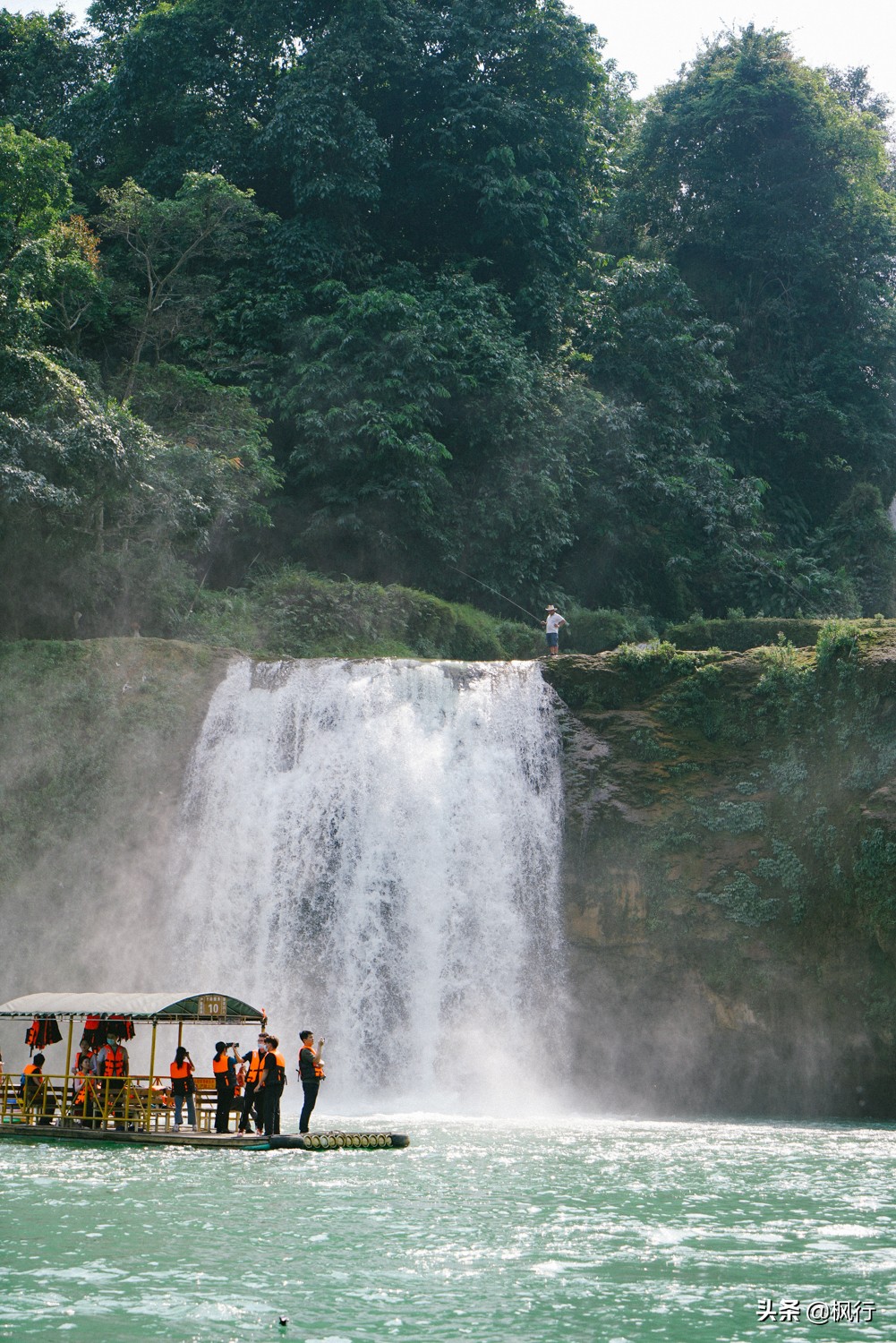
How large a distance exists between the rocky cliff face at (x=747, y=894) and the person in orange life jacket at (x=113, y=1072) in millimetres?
8225

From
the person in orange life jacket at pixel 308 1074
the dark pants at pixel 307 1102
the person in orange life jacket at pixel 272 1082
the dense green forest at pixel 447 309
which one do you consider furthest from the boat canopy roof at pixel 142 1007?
the dense green forest at pixel 447 309

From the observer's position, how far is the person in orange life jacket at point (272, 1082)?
1557 centimetres

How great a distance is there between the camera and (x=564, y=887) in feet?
76.9

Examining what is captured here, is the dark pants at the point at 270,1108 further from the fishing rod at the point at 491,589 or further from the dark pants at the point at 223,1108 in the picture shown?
the fishing rod at the point at 491,589

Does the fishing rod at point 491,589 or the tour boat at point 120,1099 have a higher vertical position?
the fishing rod at point 491,589

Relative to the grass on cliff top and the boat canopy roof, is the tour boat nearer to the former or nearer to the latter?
the boat canopy roof

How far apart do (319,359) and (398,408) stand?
8.51 ft

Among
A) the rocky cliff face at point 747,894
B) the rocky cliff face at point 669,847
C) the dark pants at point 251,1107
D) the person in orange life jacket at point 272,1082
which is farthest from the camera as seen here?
the rocky cliff face at point 669,847

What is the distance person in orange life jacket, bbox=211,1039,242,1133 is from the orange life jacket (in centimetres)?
121

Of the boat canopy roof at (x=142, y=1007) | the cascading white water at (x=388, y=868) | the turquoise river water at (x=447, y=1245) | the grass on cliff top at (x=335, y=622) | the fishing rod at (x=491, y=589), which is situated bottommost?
the turquoise river water at (x=447, y=1245)

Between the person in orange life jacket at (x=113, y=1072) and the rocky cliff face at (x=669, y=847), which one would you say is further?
the rocky cliff face at (x=669, y=847)

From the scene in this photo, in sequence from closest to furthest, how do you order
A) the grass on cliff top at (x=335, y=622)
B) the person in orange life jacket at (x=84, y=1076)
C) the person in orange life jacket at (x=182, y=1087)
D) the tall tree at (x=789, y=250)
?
the person in orange life jacket at (x=84, y=1076) → the person in orange life jacket at (x=182, y=1087) → the grass on cliff top at (x=335, y=622) → the tall tree at (x=789, y=250)

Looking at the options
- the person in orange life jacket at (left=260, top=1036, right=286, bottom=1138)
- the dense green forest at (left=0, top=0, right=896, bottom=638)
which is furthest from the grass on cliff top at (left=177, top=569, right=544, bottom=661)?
the person in orange life jacket at (left=260, top=1036, right=286, bottom=1138)

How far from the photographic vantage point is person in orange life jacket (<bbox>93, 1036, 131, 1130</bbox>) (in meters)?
16.6
